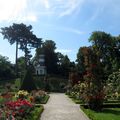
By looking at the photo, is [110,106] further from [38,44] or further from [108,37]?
[38,44]

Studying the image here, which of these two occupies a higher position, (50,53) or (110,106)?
(50,53)

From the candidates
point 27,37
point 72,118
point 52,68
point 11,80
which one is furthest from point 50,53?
point 72,118

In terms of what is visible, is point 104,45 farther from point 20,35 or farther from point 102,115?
point 102,115

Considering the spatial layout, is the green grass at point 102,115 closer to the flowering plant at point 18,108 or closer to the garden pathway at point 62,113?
the garden pathway at point 62,113

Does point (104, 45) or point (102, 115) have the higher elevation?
point (104, 45)

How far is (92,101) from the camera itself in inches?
980

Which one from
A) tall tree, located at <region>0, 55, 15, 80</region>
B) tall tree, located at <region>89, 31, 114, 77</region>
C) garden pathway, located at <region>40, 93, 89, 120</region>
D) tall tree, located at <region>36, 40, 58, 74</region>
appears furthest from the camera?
tall tree, located at <region>36, 40, 58, 74</region>

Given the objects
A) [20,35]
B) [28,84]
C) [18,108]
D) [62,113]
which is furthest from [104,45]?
[18,108]

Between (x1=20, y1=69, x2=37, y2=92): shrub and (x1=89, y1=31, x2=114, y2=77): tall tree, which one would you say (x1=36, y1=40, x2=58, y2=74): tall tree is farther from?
(x1=20, y1=69, x2=37, y2=92): shrub

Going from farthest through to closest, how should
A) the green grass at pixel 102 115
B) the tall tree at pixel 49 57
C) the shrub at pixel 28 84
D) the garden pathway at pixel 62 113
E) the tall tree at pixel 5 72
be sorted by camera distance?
the tall tree at pixel 49 57 < the tall tree at pixel 5 72 < the shrub at pixel 28 84 < the garden pathway at pixel 62 113 < the green grass at pixel 102 115

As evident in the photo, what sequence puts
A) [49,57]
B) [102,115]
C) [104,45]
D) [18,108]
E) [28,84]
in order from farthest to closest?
[49,57] < [104,45] < [28,84] < [102,115] < [18,108]

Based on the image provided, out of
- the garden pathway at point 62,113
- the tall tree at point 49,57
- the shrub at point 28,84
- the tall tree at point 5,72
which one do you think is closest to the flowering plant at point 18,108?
the garden pathway at point 62,113

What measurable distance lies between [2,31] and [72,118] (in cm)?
5929

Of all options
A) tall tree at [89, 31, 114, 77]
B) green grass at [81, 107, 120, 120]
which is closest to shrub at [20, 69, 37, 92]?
tall tree at [89, 31, 114, 77]
